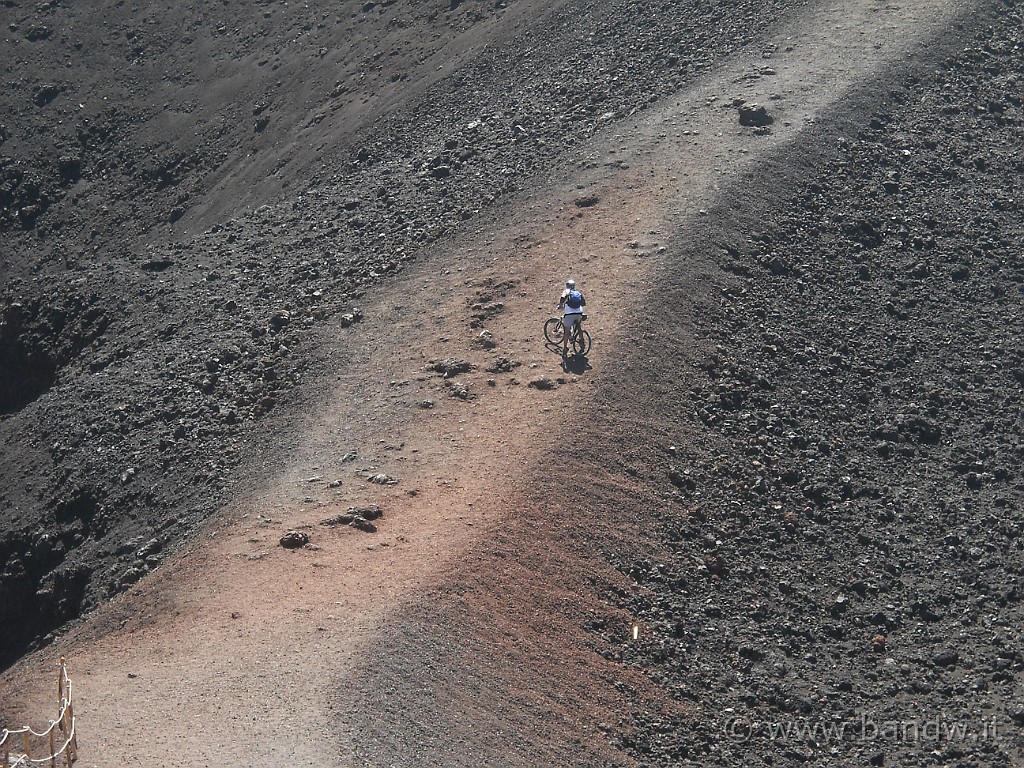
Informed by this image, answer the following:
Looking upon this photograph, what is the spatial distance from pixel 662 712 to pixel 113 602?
7.52 metres

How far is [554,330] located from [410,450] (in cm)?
345

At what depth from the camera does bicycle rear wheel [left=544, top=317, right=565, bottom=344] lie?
19.0m

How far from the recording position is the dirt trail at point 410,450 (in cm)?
1202

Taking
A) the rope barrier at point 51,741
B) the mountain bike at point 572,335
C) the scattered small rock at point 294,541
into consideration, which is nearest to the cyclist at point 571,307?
the mountain bike at point 572,335

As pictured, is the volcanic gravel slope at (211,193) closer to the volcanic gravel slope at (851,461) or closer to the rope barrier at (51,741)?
the rope barrier at (51,741)

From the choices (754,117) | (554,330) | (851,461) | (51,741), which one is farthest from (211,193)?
(51,741)

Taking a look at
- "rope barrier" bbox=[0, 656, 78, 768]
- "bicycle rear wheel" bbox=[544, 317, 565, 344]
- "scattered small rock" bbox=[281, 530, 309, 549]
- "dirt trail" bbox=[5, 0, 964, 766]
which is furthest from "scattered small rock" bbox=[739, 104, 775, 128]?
"rope barrier" bbox=[0, 656, 78, 768]

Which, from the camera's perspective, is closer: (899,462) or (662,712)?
(662,712)

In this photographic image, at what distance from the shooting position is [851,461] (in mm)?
18078

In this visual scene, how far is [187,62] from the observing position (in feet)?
125

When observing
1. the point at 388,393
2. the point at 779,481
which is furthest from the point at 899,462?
the point at 388,393

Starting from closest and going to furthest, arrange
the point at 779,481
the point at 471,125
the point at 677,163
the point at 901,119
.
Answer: the point at 779,481
the point at 677,163
the point at 901,119
the point at 471,125

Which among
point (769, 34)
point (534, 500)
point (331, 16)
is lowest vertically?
point (534, 500)

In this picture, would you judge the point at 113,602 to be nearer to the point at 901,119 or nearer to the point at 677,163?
the point at 677,163
